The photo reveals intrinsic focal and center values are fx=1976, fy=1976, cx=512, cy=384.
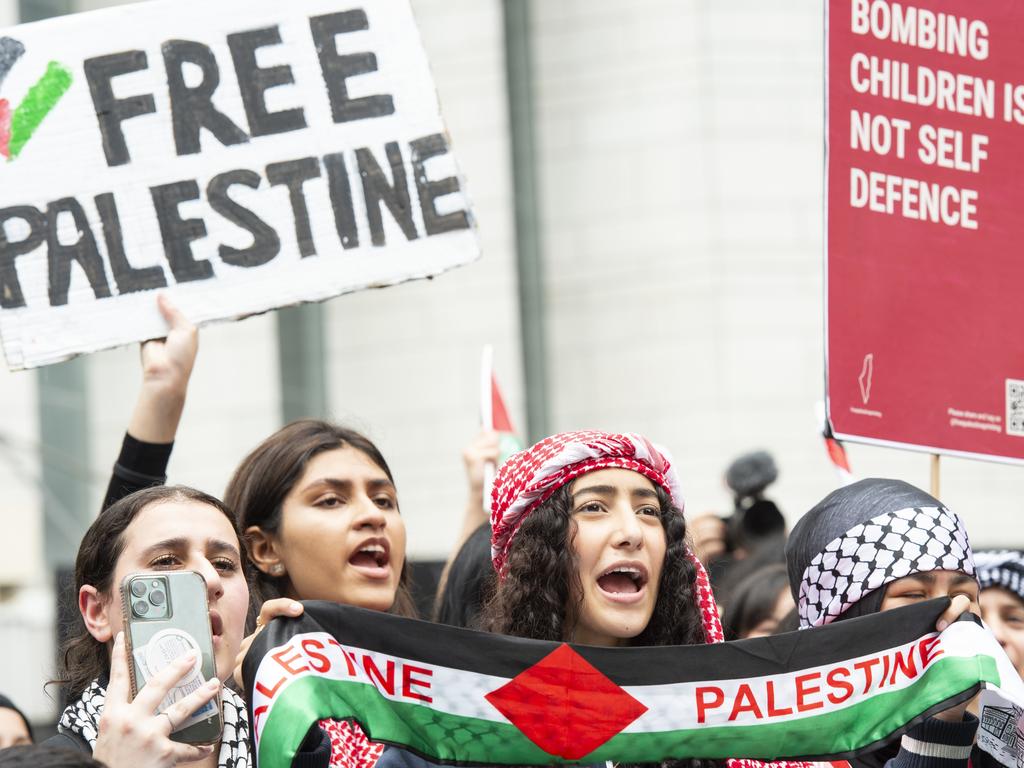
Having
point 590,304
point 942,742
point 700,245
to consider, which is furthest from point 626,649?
point 590,304

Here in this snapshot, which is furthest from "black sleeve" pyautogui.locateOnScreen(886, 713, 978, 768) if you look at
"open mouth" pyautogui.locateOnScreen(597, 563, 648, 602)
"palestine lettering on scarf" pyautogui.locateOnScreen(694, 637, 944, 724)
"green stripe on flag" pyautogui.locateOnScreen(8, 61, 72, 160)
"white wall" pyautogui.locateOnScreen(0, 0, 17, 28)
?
"white wall" pyautogui.locateOnScreen(0, 0, 17, 28)

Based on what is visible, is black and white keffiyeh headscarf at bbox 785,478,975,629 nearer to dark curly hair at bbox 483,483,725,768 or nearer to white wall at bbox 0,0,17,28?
dark curly hair at bbox 483,483,725,768

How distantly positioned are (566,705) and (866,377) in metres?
1.57

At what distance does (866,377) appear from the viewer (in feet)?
15.6

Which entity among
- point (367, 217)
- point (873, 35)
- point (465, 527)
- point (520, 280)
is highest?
point (873, 35)

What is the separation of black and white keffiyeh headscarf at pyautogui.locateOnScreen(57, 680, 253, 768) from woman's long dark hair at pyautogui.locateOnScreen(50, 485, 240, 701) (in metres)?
0.05

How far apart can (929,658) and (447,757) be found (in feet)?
3.10

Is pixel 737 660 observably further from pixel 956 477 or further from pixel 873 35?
pixel 956 477

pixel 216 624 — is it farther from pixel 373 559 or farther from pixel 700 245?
pixel 700 245

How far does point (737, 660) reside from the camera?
3609mm

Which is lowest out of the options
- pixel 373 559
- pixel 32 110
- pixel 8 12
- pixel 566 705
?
pixel 373 559

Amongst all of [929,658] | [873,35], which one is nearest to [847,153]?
[873,35]

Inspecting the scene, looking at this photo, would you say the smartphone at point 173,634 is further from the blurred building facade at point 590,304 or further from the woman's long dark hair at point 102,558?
the blurred building facade at point 590,304

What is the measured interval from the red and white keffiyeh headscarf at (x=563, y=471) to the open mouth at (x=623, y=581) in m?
0.19
